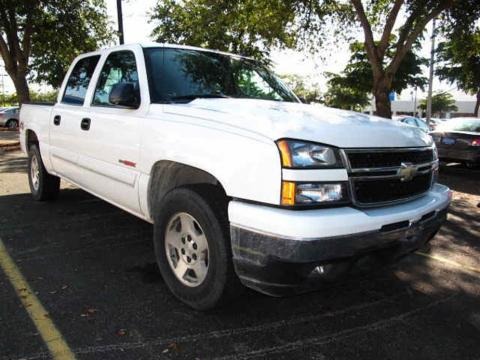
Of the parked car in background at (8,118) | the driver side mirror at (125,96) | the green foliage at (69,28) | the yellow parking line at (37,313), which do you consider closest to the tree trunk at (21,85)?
the green foliage at (69,28)

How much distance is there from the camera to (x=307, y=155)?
2.98 meters

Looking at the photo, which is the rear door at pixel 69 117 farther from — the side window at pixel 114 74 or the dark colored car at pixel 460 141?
the dark colored car at pixel 460 141

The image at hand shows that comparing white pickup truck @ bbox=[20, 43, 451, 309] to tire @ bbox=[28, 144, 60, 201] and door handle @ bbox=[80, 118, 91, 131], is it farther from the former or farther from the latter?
tire @ bbox=[28, 144, 60, 201]

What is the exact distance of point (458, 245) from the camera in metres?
5.53

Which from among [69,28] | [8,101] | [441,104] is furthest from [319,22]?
[441,104]

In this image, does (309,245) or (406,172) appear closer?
(309,245)

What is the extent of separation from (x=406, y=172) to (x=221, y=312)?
5.18ft

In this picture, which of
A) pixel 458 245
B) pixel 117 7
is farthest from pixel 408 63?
pixel 458 245

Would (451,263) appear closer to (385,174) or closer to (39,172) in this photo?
(385,174)

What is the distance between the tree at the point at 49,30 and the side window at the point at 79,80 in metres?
10.3

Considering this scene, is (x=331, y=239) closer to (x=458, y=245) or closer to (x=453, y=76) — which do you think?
(x=458, y=245)

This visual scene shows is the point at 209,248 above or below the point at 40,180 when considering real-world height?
above

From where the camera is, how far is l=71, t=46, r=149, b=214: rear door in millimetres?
4215

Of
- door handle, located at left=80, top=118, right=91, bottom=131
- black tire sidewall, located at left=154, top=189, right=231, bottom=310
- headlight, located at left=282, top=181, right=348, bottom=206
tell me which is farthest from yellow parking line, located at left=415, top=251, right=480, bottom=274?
door handle, located at left=80, top=118, right=91, bottom=131
